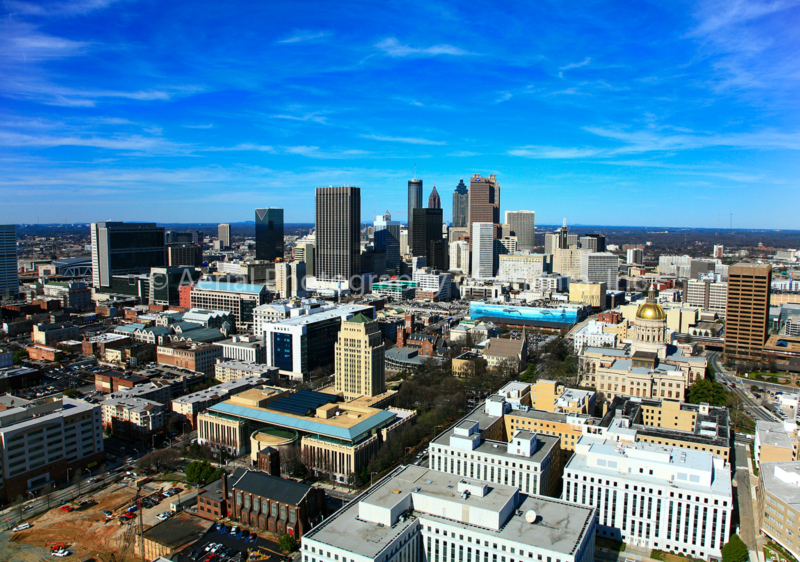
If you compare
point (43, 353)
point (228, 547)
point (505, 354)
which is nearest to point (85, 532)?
point (228, 547)

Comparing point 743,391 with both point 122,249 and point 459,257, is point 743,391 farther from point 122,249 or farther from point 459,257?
point 122,249

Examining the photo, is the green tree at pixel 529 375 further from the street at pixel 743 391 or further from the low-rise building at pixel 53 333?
the low-rise building at pixel 53 333

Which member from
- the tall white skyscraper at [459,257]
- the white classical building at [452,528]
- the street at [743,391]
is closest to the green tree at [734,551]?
the white classical building at [452,528]

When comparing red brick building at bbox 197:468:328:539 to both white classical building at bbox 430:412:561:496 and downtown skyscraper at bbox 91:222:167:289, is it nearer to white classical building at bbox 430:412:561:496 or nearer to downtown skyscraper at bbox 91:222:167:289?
white classical building at bbox 430:412:561:496

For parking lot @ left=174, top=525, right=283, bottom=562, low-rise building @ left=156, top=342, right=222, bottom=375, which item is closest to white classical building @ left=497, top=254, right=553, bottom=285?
low-rise building @ left=156, top=342, right=222, bottom=375

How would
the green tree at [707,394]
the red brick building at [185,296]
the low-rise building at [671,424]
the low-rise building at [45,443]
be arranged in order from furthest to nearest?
1. the red brick building at [185,296]
2. the green tree at [707,394]
3. the low-rise building at [671,424]
4. the low-rise building at [45,443]

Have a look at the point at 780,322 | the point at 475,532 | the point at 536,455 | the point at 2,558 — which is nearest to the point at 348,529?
the point at 475,532

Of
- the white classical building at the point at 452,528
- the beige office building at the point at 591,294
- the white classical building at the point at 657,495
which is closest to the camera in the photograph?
the white classical building at the point at 452,528
